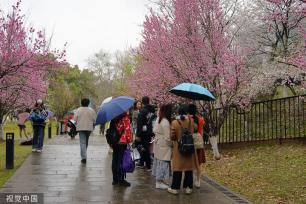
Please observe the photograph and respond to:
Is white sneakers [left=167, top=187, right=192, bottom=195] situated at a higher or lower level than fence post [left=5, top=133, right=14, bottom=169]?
lower

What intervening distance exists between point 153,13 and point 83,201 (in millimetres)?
9900

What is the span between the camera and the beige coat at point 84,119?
37.7 feet

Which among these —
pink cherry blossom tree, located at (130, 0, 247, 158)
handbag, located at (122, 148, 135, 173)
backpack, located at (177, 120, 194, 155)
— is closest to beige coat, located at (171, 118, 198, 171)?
backpack, located at (177, 120, 194, 155)

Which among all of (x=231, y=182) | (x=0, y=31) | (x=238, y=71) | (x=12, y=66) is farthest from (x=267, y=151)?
(x=0, y=31)

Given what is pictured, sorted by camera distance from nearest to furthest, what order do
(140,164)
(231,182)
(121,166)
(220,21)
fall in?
1. (121,166)
2. (231,182)
3. (140,164)
4. (220,21)

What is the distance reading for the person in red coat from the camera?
8.56 meters

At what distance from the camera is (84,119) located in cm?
1152

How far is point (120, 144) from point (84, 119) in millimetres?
3203

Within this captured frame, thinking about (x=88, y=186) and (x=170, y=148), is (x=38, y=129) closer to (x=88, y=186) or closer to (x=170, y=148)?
(x=88, y=186)

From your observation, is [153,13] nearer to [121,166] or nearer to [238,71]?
[238,71]

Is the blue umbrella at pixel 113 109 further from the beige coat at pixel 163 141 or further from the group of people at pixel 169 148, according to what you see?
the beige coat at pixel 163 141

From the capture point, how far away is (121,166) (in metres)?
8.62

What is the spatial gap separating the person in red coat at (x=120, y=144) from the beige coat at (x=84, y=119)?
297 centimetres

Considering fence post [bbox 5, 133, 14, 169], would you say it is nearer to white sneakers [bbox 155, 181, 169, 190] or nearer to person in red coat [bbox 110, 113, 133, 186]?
person in red coat [bbox 110, 113, 133, 186]
